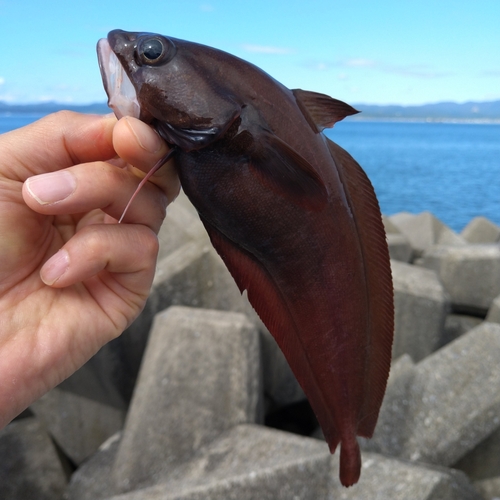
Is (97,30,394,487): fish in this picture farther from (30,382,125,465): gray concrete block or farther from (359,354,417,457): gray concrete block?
(30,382,125,465): gray concrete block

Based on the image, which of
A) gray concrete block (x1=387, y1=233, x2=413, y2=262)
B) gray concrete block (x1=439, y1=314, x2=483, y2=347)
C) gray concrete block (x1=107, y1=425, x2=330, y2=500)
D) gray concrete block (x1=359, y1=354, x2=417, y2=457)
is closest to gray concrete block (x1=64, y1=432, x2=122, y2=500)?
gray concrete block (x1=107, y1=425, x2=330, y2=500)

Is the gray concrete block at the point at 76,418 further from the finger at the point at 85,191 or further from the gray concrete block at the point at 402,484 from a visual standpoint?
the finger at the point at 85,191

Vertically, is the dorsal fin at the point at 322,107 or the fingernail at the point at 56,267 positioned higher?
the dorsal fin at the point at 322,107

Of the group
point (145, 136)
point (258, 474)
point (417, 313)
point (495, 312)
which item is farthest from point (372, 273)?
point (495, 312)

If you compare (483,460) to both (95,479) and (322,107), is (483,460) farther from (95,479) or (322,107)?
(322,107)

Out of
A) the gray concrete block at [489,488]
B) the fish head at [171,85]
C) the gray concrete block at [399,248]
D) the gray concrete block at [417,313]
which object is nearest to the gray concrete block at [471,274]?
the gray concrete block at [399,248]

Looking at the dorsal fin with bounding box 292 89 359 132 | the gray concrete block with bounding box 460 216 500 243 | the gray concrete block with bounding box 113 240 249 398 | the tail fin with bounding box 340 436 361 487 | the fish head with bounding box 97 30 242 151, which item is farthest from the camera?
the gray concrete block with bounding box 460 216 500 243
